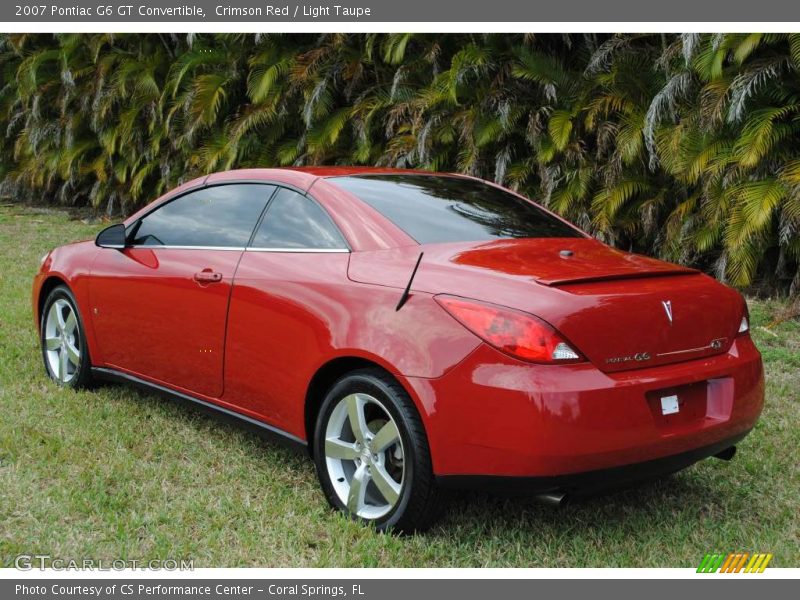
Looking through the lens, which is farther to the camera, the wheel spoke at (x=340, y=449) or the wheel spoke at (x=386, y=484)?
the wheel spoke at (x=340, y=449)

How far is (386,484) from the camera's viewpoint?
3480mm

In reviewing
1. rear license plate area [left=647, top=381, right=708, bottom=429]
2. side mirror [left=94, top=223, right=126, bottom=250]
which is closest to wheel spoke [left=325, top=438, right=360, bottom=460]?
rear license plate area [left=647, top=381, right=708, bottom=429]

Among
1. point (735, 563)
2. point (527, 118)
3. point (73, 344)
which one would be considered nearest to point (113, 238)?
point (73, 344)

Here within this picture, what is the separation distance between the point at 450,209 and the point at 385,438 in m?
1.27

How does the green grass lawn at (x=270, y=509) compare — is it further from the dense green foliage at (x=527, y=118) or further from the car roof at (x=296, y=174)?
the dense green foliage at (x=527, y=118)

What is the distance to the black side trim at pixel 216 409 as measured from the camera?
391 centimetres

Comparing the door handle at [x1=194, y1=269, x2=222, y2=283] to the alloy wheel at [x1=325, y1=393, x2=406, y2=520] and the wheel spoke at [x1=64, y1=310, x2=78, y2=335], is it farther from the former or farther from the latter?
the wheel spoke at [x1=64, y1=310, x2=78, y2=335]

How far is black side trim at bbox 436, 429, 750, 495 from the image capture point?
308 cm

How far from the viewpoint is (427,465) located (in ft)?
10.7

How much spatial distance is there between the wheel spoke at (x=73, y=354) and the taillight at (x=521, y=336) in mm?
3295

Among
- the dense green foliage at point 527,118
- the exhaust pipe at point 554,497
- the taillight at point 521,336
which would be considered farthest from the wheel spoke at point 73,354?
the dense green foliage at point 527,118

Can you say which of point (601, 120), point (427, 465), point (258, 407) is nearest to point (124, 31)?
point (601, 120)

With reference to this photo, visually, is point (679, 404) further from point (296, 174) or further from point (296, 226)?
point (296, 174)

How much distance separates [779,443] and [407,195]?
7.94 ft
